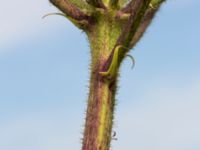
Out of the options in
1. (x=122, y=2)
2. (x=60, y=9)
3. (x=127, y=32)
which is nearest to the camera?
(x=127, y=32)

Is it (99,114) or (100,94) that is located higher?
(100,94)

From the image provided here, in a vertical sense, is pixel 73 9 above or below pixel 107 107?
above

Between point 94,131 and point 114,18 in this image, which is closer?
point 94,131

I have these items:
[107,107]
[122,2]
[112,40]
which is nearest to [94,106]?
[107,107]

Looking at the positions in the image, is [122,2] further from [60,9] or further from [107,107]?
[107,107]

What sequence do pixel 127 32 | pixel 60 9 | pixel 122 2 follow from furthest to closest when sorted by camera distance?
1. pixel 122 2
2. pixel 60 9
3. pixel 127 32

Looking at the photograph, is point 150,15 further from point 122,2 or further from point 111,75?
point 111,75

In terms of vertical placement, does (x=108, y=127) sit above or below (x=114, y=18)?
below

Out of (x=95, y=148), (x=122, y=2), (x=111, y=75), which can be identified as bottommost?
(x=95, y=148)

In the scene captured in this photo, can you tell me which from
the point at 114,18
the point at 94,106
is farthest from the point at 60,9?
the point at 94,106
